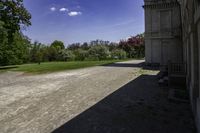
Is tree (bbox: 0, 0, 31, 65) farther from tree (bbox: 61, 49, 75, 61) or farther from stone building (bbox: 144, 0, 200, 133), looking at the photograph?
tree (bbox: 61, 49, 75, 61)

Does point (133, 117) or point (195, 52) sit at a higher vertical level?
point (195, 52)

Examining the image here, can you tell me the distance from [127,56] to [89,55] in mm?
8539

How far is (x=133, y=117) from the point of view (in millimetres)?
4941

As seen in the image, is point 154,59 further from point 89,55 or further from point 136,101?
point 89,55

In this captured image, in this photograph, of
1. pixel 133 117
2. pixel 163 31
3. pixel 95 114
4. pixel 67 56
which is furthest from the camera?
pixel 67 56

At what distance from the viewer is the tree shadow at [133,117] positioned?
13.8ft

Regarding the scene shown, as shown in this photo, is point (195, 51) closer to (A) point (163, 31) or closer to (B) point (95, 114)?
(B) point (95, 114)

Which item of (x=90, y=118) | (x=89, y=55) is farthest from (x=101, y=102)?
(x=89, y=55)

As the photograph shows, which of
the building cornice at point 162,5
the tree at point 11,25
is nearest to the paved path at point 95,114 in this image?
the building cornice at point 162,5

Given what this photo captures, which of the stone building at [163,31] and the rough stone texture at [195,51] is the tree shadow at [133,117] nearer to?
the rough stone texture at [195,51]

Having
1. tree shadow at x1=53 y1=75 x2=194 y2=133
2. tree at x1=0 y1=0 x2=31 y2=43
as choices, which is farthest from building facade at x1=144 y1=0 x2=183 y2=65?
tree at x1=0 y1=0 x2=31 y2=43

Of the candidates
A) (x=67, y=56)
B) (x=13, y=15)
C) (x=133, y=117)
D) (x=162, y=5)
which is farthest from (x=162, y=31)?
(x=67, y=56)

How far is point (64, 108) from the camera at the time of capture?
5.83 meters

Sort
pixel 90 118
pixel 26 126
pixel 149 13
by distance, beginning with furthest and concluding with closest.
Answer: pixel 149 13, pixel 90 118, pixel 26 126
